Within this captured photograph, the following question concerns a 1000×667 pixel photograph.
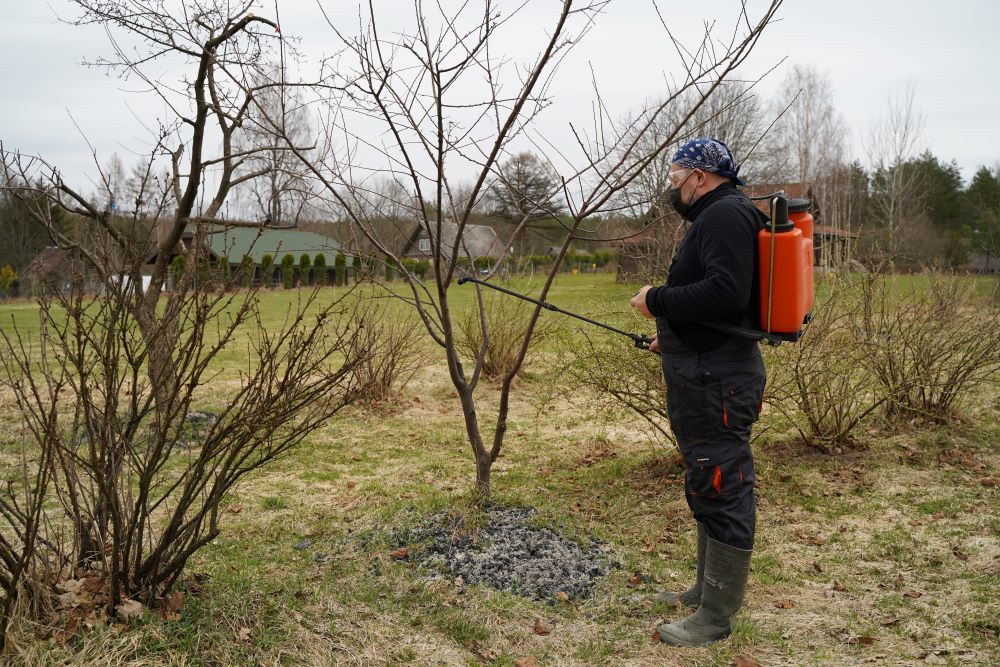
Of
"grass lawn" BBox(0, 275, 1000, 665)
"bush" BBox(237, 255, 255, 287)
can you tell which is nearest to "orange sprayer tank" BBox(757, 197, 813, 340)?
"grass lawn" BBox(0, 275, 1000, 665)

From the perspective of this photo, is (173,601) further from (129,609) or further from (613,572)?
(613,572)

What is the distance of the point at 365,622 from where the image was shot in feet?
10.3

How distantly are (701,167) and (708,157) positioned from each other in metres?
0.05

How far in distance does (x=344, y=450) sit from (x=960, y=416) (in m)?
5.45

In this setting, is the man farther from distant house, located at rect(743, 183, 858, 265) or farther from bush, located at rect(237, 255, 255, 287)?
bush, located at rect(237, 255, 255, 287)

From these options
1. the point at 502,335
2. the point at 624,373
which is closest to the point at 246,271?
the point at 624,373

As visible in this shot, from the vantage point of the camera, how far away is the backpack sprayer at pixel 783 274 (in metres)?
2.88

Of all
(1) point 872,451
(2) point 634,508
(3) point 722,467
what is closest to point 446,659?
(3) point 722,467

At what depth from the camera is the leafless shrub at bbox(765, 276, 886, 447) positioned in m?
5.32

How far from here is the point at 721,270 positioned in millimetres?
2875

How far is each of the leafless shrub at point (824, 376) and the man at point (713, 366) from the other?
2217 millimetres

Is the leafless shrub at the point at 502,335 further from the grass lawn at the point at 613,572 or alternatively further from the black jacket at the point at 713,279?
the black jacket at the point at 713,279

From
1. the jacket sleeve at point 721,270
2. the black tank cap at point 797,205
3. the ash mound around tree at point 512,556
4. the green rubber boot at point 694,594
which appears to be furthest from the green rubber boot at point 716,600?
the black tank cap at point 797,205

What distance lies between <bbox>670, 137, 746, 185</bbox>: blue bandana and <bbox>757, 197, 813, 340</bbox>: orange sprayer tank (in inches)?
10.9
